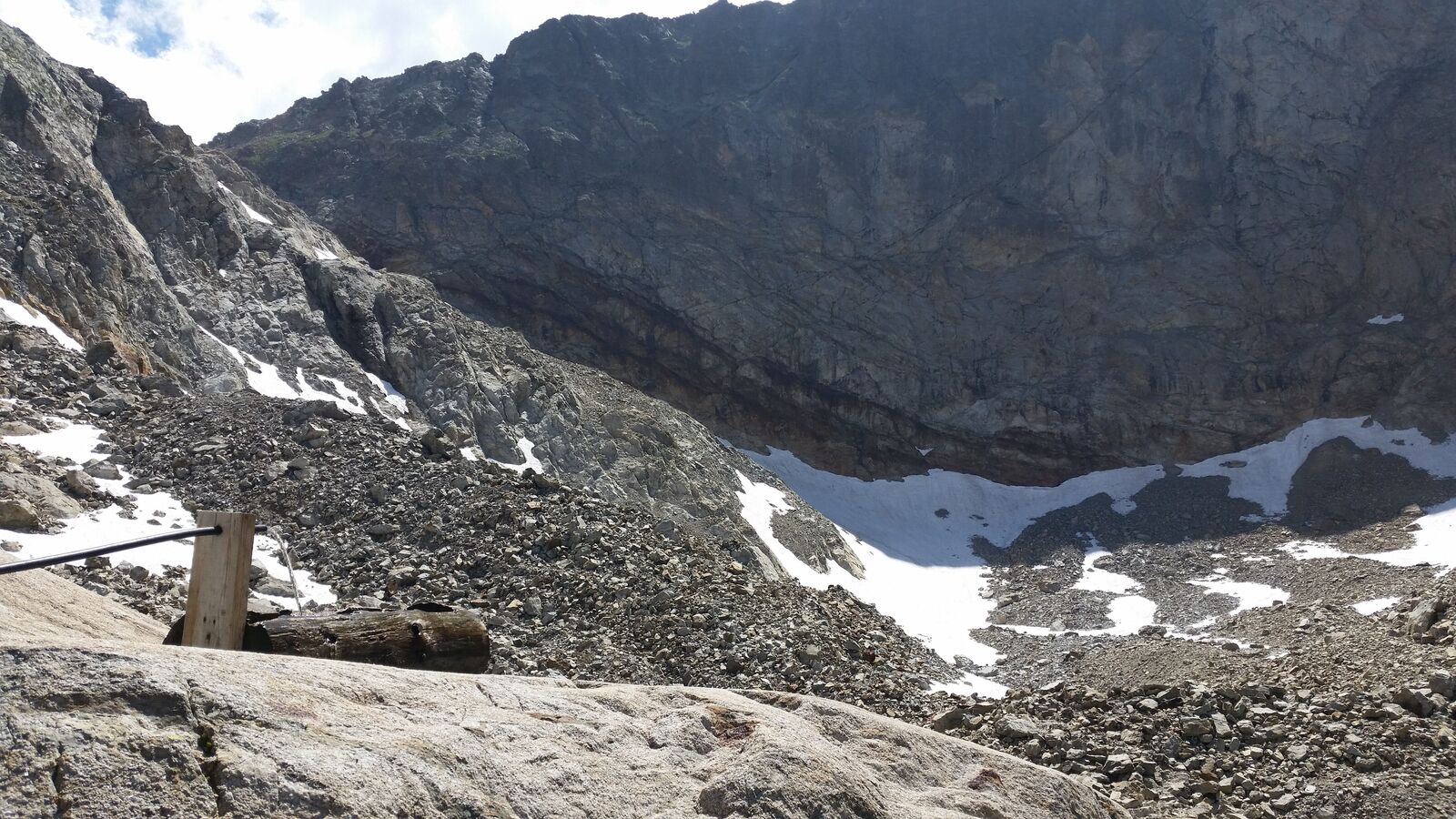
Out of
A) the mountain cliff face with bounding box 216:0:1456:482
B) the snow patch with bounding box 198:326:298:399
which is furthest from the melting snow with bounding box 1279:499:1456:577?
the snow patch with bounding box 198:326:298:399

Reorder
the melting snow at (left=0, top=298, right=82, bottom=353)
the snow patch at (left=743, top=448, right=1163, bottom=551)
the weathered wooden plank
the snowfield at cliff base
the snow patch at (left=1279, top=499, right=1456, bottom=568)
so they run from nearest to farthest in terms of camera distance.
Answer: the weathered wooden plank
the melting snow at (left=0, top=298, right=82, bottom=353)
the snowfield at cliff base
the snow patch at (left=1279, top=499, right=1456, bottom=568)
the snow patch at (left=743, top=448, right=1163, bottom=551)

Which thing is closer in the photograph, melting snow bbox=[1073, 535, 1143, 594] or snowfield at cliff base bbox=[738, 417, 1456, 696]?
snowfield at cliff base bbox=[738, 417, 1456, 696]

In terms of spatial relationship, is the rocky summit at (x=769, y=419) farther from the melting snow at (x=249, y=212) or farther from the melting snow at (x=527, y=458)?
the melting snow at (x=249, y=212)

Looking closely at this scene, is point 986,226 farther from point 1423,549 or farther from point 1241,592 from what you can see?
point 1241,592

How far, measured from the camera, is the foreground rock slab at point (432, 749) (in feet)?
12.2

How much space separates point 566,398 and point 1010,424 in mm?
34435

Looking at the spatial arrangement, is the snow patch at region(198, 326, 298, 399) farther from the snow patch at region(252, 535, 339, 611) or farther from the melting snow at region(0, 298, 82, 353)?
the snow patch at region(252, 535, 339, 611)

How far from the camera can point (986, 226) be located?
7050cm

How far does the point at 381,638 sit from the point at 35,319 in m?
25.0

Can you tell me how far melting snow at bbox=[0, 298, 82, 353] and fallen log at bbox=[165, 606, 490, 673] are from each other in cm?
2245

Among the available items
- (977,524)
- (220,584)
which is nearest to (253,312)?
(220,584)

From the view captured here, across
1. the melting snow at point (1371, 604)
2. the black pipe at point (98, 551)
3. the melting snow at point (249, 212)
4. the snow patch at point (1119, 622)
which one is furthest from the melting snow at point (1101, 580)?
the black pipe at point (98, 551)

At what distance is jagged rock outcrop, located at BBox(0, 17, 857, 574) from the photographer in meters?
31.4

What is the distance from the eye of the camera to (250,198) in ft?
157
